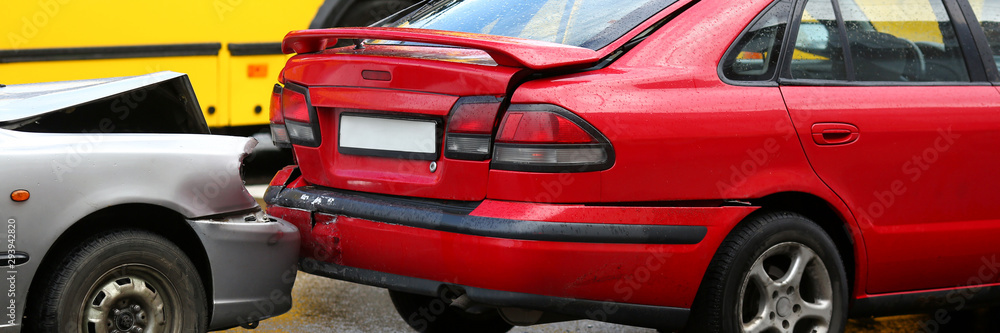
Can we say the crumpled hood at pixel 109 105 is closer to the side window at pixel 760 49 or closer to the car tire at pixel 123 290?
the car tire at pixel 123 290

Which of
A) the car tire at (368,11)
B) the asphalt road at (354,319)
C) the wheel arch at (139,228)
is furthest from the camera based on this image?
the car tire at (368,11)

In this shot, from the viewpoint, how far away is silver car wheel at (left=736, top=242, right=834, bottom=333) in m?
3.55

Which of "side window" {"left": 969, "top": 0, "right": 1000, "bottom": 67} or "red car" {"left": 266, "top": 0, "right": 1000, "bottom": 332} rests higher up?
"side window" {"left": 969, "top": 0, "right": 1000, "bottom": 67}

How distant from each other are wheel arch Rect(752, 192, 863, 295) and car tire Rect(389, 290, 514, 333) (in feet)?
4.01

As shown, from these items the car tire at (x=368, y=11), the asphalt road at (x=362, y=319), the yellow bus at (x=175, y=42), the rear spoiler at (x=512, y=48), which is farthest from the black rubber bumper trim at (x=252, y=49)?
the rear spoiler at (x=512, y=48)

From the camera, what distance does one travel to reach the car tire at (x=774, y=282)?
3416 millimetres

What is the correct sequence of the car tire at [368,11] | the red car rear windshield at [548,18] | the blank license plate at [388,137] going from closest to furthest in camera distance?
the blank license plate at [388,137] → the red car rear windshield at [548,18] → the car tire at [368,11]

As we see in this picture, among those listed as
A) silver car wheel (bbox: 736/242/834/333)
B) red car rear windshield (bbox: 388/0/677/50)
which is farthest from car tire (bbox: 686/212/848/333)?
red car rear windshield (bbox: 388/0/677/50)

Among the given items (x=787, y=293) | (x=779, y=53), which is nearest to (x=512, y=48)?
(x=779, y=53)

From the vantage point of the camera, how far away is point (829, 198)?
3.58 m

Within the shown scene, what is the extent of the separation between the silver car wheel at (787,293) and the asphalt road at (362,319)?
1.11 m

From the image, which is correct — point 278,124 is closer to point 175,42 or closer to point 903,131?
point 903,131

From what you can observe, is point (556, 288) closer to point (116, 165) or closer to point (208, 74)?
point (116, 165)

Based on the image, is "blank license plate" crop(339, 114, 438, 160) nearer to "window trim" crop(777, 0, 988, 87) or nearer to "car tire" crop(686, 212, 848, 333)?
"car tire" crop(686, 212, 848, 333)
